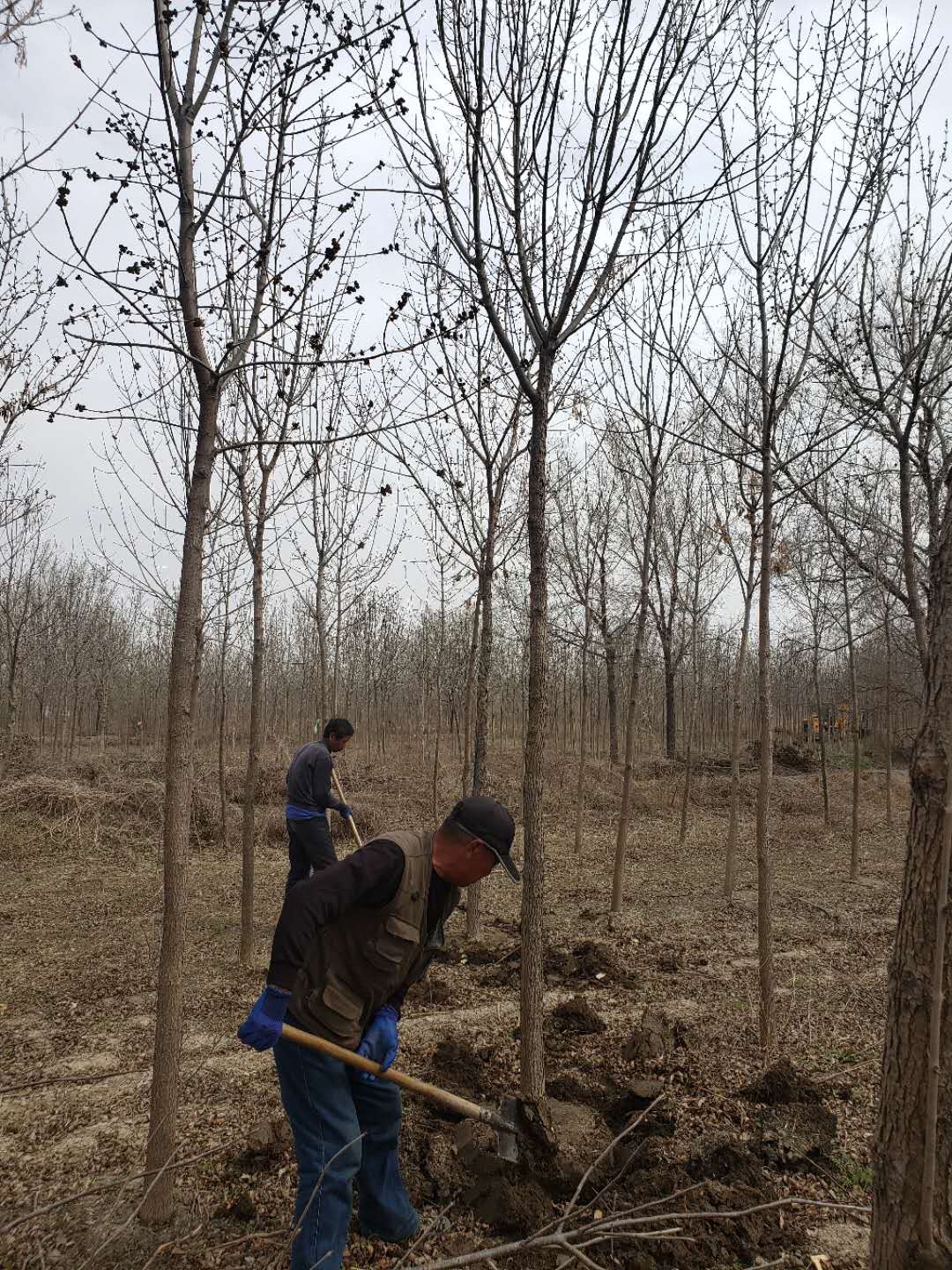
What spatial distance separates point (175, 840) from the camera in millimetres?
2846

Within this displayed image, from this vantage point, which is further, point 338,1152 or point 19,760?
point 19,760

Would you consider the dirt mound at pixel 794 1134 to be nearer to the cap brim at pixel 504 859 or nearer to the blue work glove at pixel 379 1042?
the blue work glove at pixel 379 1042

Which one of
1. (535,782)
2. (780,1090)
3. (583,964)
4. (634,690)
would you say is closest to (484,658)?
(634,690)

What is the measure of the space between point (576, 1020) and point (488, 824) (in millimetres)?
2805

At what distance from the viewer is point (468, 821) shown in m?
2.54

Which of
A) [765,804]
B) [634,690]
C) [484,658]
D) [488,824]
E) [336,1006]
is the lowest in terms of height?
[336,1006]

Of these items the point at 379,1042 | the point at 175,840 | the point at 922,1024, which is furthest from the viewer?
the point at 175,840

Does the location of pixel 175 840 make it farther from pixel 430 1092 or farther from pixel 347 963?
pixel 430 1092

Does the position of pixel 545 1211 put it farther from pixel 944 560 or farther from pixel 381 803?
pixel 381 803

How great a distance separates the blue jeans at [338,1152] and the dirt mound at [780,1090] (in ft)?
6.17

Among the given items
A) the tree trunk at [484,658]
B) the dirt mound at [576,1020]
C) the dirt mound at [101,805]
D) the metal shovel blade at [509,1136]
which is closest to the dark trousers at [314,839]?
the tree trunk at [484,658]

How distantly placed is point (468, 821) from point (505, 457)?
482cm

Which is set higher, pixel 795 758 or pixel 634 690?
pixel 634 690

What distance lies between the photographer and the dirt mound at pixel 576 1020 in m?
4.59
